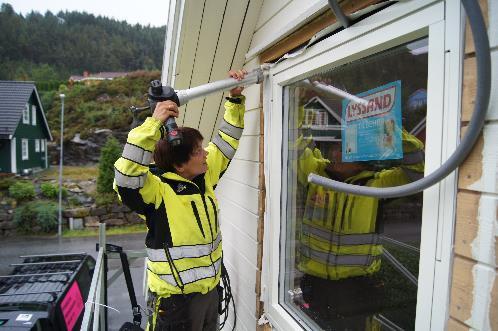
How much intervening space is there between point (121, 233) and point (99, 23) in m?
76.1

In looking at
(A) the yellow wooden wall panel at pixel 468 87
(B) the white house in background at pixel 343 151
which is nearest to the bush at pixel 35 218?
(B) the white house in background at pixel 343 151

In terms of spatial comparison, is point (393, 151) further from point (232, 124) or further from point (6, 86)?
point (6, 86)

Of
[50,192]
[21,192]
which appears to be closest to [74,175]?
[50,192]

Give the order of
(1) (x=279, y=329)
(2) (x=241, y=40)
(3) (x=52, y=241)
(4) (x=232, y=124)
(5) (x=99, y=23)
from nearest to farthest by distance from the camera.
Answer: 1. (1) (x=279, y=329)
2. (4) (x=232, y=124)
3. (2) (x=241, y=40)
4. (3) (x=52, y=241)
5. (5) (x=99, y=23)

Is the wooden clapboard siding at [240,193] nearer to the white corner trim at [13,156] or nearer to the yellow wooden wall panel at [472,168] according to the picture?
the yellow wooden wall panel at [472,168]

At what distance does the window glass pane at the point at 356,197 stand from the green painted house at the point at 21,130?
79.3ft

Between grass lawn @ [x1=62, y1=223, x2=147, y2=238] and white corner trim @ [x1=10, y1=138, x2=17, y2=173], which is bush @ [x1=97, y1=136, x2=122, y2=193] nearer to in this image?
grass lawn @ [x1=62, y1=223, x2=147, y2=238]

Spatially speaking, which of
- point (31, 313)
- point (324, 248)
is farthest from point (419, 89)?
point (31, 313)

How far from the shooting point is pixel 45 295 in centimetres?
324

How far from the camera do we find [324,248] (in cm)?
194

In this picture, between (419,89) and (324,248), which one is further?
(324,248)

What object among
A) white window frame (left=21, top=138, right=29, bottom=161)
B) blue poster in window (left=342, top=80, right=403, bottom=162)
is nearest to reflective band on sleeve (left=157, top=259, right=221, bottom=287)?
blue poster in window (left=342, top=80, right=403, bottom=162)

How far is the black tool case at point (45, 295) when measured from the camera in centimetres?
292

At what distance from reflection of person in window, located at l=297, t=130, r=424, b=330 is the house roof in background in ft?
79.7
